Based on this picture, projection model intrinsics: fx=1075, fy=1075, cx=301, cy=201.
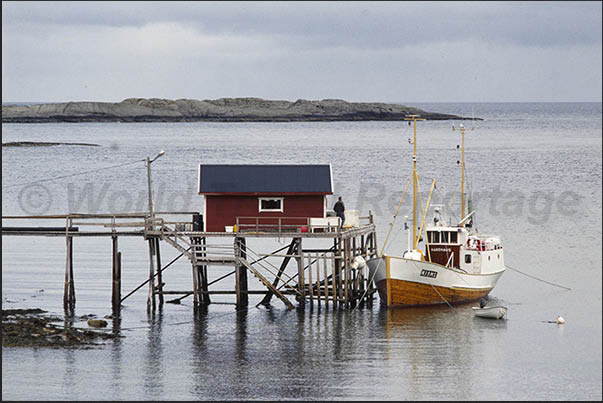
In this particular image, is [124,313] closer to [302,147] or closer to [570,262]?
[570,262]

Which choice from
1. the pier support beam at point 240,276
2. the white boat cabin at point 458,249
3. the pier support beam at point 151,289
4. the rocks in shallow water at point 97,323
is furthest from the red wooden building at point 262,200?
the rocks in shallow water at point 97,323

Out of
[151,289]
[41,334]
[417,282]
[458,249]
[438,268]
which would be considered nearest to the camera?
[41,334]

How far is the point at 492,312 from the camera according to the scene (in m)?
46.0

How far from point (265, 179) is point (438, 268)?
8.78m

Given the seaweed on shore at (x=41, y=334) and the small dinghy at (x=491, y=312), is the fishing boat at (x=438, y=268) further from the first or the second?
the seaweed on shore at (x=41, y=334)

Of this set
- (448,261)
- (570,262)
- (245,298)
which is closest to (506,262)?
(570,262)

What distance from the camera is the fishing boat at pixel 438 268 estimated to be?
47.7m

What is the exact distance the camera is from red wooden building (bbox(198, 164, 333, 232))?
46438 millimetres

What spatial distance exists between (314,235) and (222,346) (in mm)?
7285

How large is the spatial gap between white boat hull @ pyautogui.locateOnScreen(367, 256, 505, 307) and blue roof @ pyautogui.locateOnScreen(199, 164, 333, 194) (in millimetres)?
4424

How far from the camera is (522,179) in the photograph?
112 m

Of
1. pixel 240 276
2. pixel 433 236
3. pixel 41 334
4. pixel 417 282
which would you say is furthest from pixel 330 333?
pixel 41 334

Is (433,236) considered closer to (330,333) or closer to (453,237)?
(453,237)

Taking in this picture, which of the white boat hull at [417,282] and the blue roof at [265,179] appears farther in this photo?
the white boat hull at [417,282]
